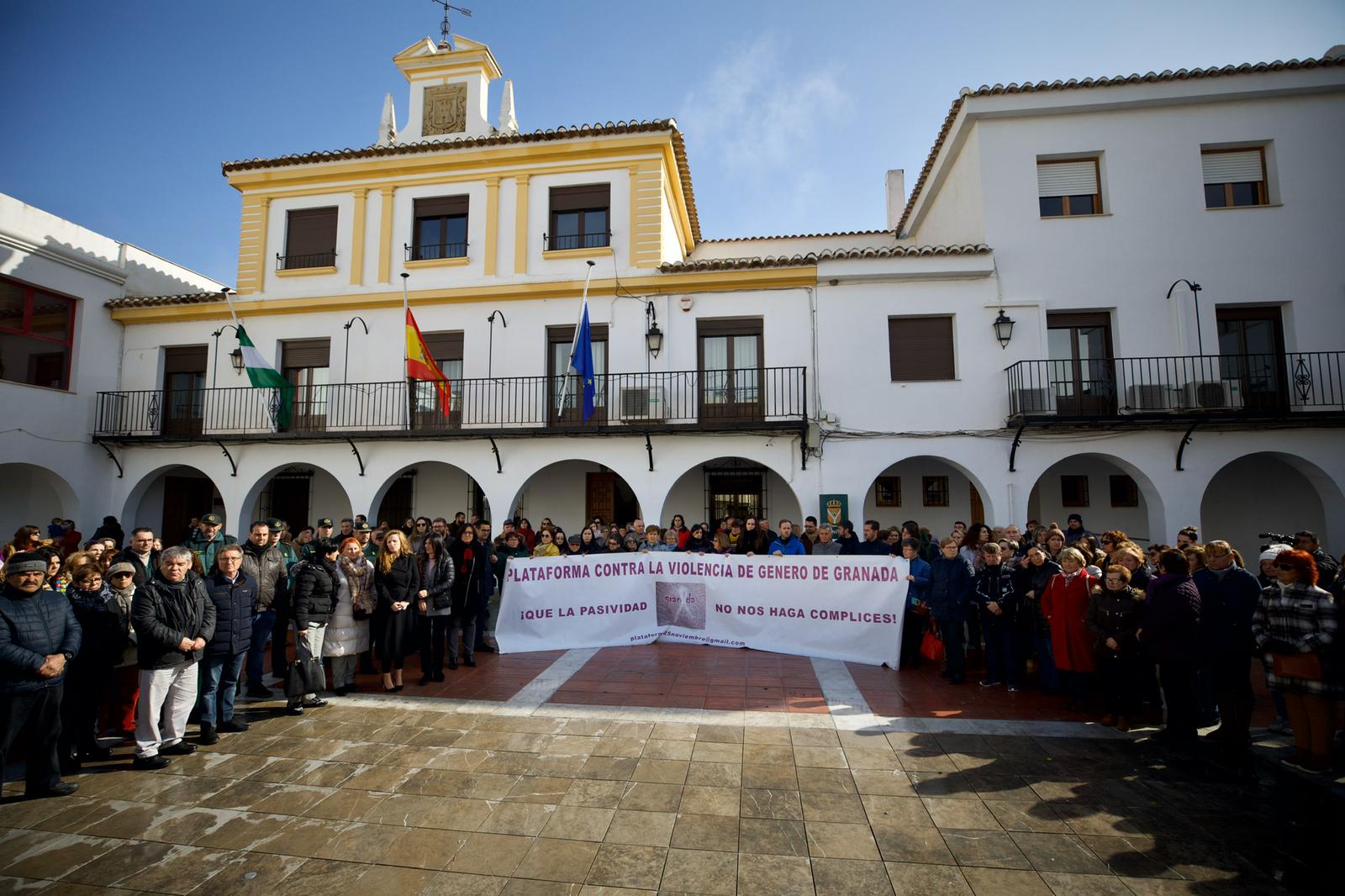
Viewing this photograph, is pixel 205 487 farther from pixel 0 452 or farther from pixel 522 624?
pixel 522 624

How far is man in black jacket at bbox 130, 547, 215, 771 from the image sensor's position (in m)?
4.51

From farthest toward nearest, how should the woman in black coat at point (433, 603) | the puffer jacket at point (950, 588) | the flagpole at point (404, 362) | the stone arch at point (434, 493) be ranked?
the stone arch at point (434, 493) → the flagpole at point (404, 362) → the puffer jacket at point (950, 588) → the woman in black coat at point (433, 603)

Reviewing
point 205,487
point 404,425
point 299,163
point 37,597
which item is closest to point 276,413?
point 404,425

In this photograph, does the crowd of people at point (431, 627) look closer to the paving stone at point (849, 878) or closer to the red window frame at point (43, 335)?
the paving stone at point (849, 878)

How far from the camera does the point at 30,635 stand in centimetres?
396

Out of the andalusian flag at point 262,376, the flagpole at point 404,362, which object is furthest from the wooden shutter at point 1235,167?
the andalusian flag at point 262,376

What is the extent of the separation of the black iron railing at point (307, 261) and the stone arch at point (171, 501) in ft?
16.0

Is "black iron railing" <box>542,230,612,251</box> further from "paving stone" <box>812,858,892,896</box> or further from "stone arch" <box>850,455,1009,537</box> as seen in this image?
"paving stone" <box>812,858,892,896</box>

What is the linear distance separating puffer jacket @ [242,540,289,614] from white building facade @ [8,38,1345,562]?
5882mm

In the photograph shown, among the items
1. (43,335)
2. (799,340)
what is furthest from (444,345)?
(43,335)

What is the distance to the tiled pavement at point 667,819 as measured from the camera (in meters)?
3.17

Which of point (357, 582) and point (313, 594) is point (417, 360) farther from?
point (313, 594)

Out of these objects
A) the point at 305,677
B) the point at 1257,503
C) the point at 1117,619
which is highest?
the point at 1257,503

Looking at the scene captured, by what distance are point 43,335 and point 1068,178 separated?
2124cm
